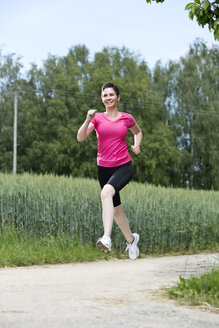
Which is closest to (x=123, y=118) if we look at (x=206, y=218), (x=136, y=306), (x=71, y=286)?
(x=71, y=286)

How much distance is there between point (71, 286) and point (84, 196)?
4.18 meters

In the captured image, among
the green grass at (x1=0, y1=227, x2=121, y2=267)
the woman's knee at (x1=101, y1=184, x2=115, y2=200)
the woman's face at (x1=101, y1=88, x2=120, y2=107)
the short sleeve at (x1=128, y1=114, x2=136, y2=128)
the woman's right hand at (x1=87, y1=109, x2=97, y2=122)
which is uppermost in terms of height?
the woman's face at (x1=101, y1=88, x2=120, y2=107)

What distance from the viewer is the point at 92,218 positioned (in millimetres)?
9211

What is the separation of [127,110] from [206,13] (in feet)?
A: 128

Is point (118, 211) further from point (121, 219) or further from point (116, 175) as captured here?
point (116, 175)

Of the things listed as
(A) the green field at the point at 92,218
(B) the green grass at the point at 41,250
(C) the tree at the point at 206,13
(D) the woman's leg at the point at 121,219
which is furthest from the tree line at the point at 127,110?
(C) the tree at the point at 206,13

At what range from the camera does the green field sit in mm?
9320

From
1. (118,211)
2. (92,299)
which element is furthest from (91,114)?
(92,299)

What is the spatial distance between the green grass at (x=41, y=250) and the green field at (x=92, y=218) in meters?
0.18

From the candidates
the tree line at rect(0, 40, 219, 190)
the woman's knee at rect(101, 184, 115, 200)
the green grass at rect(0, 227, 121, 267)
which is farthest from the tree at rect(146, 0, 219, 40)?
the tree line at rect(0, 40, 219, 190)

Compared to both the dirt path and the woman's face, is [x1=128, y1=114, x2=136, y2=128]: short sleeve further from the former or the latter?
the dirt path

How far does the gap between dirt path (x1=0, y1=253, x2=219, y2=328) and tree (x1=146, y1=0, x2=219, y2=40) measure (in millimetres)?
2912

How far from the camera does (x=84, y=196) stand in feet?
31.9

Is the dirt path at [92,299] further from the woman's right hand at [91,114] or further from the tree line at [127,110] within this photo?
the tree line at [127,110]
